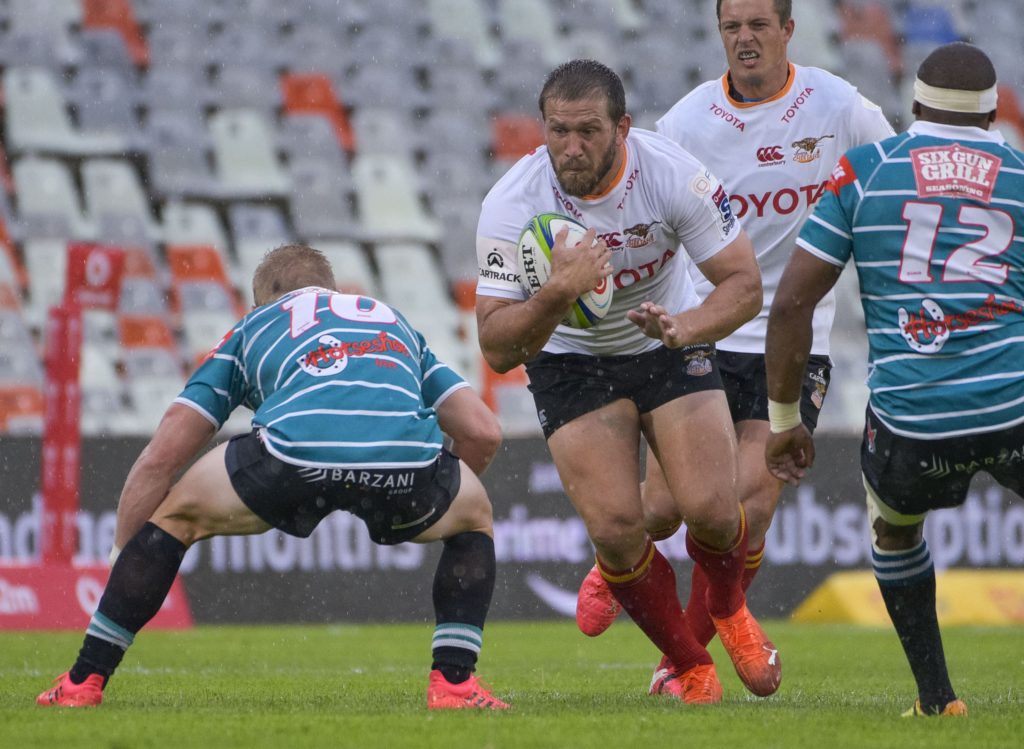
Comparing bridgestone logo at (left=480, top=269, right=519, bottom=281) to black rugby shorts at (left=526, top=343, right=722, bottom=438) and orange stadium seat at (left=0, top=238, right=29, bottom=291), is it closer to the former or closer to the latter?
black rugby shorts at (left=526, top=343, right=722, bottom=438)

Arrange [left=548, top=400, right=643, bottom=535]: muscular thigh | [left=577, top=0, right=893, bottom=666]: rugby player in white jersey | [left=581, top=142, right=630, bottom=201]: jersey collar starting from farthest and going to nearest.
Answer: [left=577, top=0, right=893, bottom=666]: rugby player in white jersey, [left=548, top=400, right=643, bottom=535]: muscular thigh, [left=581, top=142, right=630, bottom=201]: jersey collar

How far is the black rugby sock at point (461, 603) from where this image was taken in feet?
17.8

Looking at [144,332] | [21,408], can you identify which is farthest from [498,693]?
[144,332]

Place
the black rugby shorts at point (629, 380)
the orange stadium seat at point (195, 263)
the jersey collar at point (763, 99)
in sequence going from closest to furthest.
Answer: the black rugby shorts at point (629, 380) < the jersey collar at point (763, 99) < the orange stadium seat at point (195, 263)

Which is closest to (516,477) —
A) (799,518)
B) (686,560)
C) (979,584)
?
(686,560)

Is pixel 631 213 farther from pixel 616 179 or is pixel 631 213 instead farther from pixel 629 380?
pixel 629 380

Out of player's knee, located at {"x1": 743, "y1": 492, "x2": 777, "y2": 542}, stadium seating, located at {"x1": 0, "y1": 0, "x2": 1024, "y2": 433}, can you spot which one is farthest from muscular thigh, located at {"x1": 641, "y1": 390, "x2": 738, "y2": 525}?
stadium seating, located at {"x1": 0, "y1": 0, "x2": 1024, "y2": 433}

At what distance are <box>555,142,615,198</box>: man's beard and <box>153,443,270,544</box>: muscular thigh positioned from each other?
1581 mm

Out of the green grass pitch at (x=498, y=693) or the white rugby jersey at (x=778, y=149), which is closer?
the green grass pitch at (x=498, y=693)

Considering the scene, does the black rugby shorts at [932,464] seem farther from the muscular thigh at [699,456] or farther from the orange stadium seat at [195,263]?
the orange stadium seat at [195,263]

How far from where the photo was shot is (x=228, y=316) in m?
15.4

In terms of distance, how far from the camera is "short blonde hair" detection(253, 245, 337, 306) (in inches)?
231

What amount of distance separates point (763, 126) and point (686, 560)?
19.2 ft

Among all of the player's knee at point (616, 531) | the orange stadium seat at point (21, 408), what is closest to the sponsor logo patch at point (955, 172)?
the player's knee at point (616, 531)
